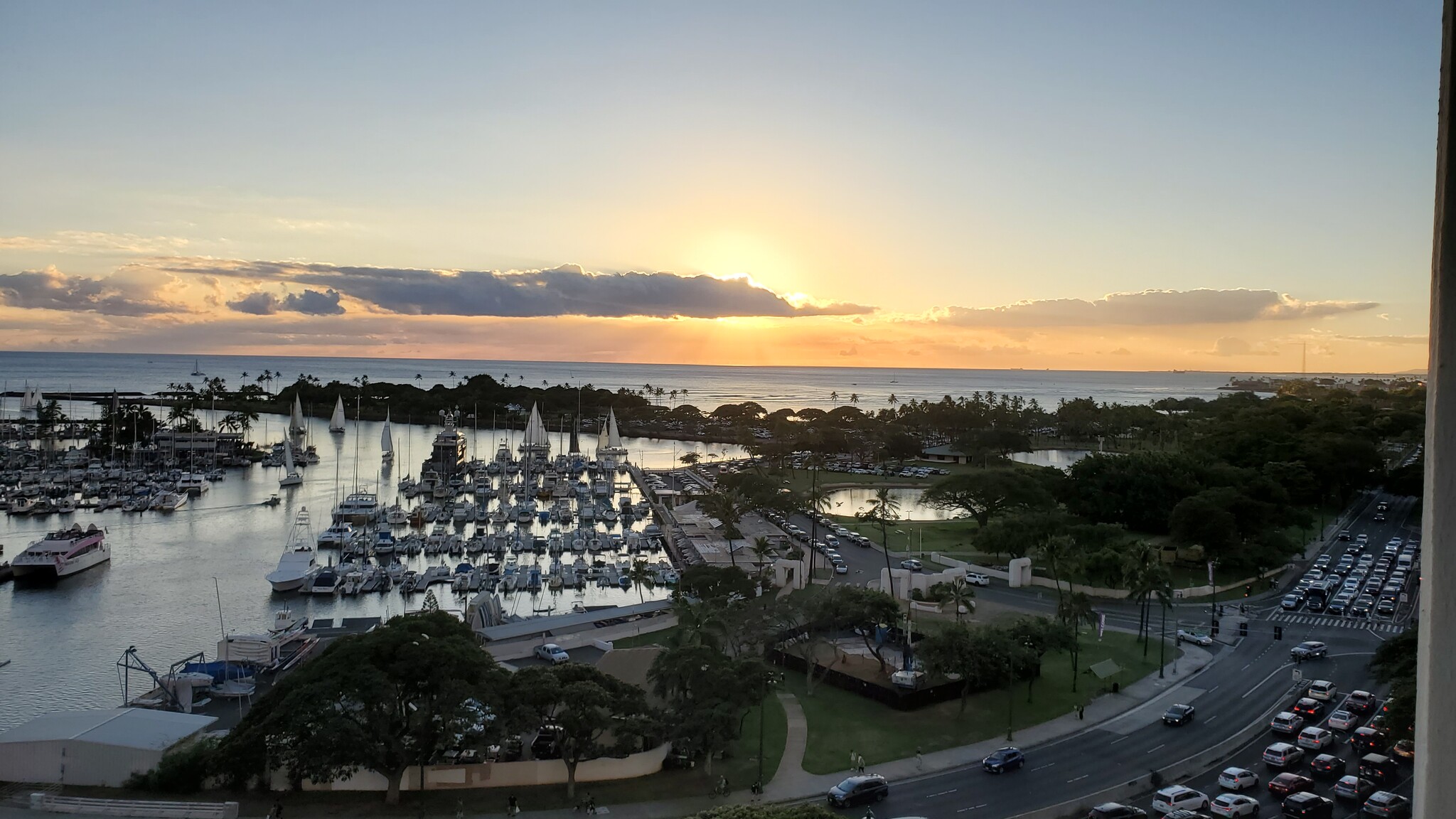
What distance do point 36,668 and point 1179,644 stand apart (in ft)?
137

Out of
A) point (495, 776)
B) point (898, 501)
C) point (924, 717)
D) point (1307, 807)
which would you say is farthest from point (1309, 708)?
point (898, 501)

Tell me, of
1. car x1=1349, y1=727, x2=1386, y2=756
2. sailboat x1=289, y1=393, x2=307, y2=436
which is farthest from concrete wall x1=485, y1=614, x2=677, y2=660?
sailboat x1=289, y1=393, x2=307, y2=436

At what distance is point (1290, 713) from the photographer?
25391mm

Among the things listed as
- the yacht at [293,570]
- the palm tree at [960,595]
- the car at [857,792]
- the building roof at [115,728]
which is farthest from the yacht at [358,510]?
the car at [857,792]

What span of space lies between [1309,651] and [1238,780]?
40.7 ft

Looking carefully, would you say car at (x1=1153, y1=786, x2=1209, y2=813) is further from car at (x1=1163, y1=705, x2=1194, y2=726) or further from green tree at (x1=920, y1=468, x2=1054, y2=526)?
green tree at (x1=920, y1=468, x2=1054, y2=526)

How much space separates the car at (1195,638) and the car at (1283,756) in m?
10.3

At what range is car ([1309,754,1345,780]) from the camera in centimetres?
2231

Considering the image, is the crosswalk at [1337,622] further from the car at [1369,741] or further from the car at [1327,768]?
the car at [1327,768]

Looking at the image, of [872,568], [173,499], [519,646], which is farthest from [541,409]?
[519,646]

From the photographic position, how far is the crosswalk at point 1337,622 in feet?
114

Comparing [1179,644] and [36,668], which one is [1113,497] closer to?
[1179,644]

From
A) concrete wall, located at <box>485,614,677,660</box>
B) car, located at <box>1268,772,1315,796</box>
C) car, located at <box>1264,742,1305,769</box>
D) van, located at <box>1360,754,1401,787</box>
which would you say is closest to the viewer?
car, located at <box>1268,772,1315,796</box>

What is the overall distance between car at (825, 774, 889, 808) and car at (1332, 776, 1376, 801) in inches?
408
